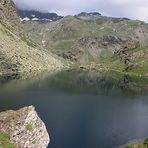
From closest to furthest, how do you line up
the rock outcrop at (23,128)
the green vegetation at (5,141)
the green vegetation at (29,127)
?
the green vegetation at (5,141)
the rock outcrop at (23,128)
the green vegetation at (29,127)

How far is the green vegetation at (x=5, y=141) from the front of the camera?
57.5 meters

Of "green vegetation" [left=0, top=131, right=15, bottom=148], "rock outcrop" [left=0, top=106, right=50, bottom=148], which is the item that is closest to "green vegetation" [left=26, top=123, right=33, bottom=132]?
"rock outcrop" [left=0, top=106, right=50, bottom=148]

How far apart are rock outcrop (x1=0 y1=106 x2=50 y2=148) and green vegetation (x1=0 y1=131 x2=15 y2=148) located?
113 cm

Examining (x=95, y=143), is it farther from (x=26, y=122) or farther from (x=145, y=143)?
(x=26, y=122)

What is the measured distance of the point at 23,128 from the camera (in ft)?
225

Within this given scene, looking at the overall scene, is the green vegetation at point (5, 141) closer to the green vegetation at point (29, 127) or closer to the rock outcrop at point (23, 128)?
the rock outcrop at point (23, 128)

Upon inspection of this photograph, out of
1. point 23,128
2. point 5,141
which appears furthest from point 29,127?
point 5,141

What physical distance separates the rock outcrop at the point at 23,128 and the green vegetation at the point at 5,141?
113 centimetres

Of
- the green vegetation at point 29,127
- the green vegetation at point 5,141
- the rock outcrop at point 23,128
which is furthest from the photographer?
the green vegetation at point 29,127

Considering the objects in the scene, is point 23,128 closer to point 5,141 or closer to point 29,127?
point 29,127

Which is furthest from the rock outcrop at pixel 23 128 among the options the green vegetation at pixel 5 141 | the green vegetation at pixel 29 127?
the green vegetation at pixel 5 141

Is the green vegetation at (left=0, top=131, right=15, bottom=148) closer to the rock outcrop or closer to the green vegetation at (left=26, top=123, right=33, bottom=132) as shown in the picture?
the rock outcrop

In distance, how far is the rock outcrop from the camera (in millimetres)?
66625

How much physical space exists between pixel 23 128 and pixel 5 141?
326 inches
